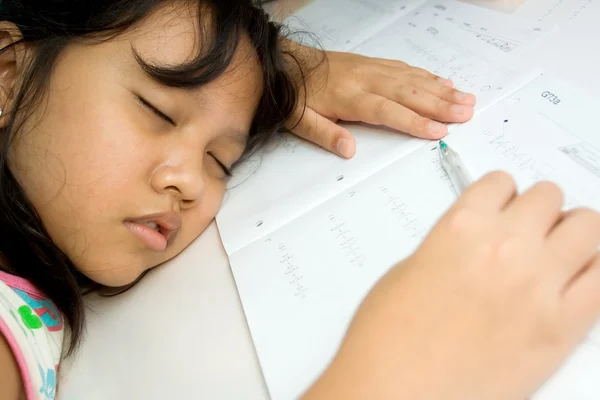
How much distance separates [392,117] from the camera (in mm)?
663

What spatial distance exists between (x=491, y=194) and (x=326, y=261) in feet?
0.65

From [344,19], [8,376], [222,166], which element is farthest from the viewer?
[344,19]

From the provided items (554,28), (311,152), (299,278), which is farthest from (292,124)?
(554,28)

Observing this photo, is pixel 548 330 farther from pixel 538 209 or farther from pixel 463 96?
pixel 463 96

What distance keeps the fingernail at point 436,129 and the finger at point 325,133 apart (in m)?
0.11

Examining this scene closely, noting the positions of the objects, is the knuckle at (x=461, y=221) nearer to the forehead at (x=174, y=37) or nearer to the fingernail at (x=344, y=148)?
the fingernail at (x=344, y=148)

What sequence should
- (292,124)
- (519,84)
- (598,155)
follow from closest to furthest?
(598,155) < (519,84) < (292,124)

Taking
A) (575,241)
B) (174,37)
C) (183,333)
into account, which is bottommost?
(183,333)

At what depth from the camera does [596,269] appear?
397 mm

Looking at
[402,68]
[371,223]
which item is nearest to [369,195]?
[371,223]

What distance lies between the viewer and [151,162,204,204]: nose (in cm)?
58

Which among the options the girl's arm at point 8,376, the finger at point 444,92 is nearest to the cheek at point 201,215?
the girl's arm at point 8,376

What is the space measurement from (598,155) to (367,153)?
0.28m

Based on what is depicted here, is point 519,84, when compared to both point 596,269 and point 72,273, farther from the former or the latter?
point 72,273
